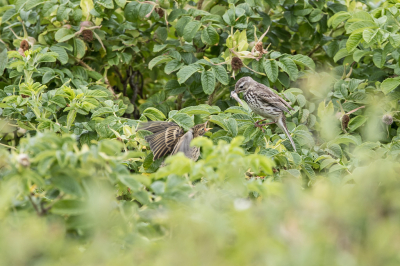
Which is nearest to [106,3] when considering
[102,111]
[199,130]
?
[102,111]

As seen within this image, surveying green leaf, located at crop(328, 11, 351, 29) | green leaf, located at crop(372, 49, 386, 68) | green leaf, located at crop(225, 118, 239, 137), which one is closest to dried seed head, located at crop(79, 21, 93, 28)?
green leaf, located at crop(225, 118, 239, 137)

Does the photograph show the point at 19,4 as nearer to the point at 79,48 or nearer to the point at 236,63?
the point at 79,48

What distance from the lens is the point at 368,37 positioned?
3.45m

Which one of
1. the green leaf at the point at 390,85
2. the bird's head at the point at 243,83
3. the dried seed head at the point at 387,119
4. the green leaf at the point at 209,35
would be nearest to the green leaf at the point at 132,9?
Answer: the green leaf at the point at 209,35

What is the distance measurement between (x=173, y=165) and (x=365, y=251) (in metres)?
0.69

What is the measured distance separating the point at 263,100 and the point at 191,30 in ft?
2.82

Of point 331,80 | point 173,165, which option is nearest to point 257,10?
point 331,80

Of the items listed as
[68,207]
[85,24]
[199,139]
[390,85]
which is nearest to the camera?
[68,207]

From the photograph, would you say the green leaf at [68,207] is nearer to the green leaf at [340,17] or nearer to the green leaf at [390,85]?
the green leaf at [390,85]

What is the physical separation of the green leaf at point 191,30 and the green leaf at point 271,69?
64cm

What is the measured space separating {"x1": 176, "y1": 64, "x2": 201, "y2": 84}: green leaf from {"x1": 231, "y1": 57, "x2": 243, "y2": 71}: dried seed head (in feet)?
0.97

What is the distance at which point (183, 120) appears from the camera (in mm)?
3066

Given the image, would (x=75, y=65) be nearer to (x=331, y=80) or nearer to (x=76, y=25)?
(x=76, y=25)

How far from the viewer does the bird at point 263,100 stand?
3.84m
